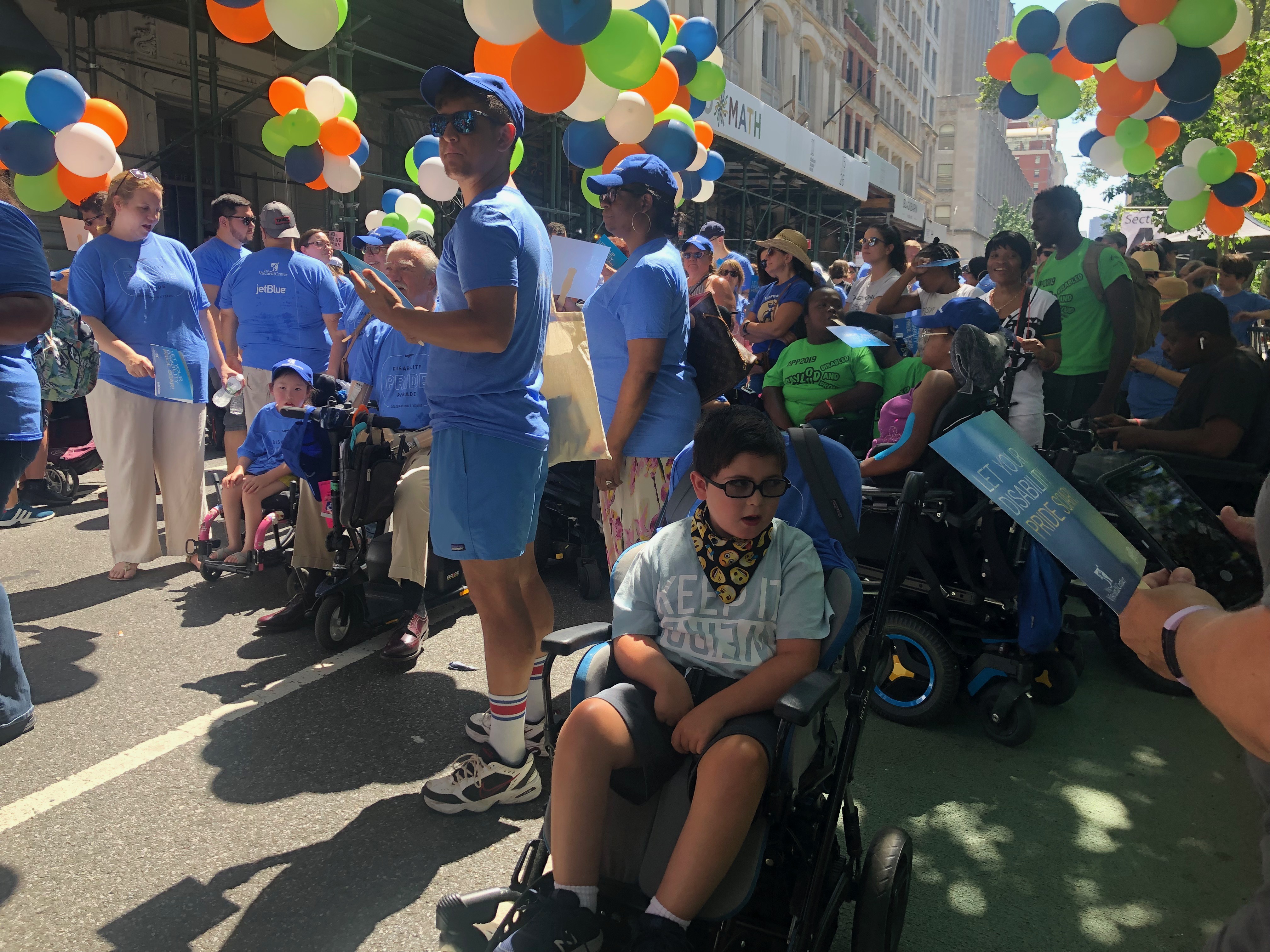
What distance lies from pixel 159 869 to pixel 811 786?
1.90 metres

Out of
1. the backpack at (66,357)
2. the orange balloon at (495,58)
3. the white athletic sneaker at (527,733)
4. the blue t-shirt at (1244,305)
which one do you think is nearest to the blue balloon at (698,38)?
the orange balloon at (495,58)

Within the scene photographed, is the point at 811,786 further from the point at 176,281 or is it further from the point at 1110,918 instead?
the point at 176,281

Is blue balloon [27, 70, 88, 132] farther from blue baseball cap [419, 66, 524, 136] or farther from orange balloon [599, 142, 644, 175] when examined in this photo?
blue baseball cap [419, 66, 524, 136]

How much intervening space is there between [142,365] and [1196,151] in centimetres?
998

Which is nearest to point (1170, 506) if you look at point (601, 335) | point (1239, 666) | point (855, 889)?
point (1239, 666)

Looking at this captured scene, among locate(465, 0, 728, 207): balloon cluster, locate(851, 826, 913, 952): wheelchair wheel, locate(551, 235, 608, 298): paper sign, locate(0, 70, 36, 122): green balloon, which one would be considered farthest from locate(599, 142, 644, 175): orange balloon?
locate(851, 826, 913, 952): wheelchair wheel

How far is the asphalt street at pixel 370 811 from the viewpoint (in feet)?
8.10

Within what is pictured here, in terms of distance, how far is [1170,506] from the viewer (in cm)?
204

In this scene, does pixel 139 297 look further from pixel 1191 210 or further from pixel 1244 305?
pixel 1244 305

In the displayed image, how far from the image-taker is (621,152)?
624cm

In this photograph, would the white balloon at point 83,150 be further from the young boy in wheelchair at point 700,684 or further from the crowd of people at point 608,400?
the young boy in wheelchair at point 700,684

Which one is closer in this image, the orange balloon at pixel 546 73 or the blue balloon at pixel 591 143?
the orange balloon at pixel 546 73

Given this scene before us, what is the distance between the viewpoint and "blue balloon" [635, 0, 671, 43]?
20.8 ft

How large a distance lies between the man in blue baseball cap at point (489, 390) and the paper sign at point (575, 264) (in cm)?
168
